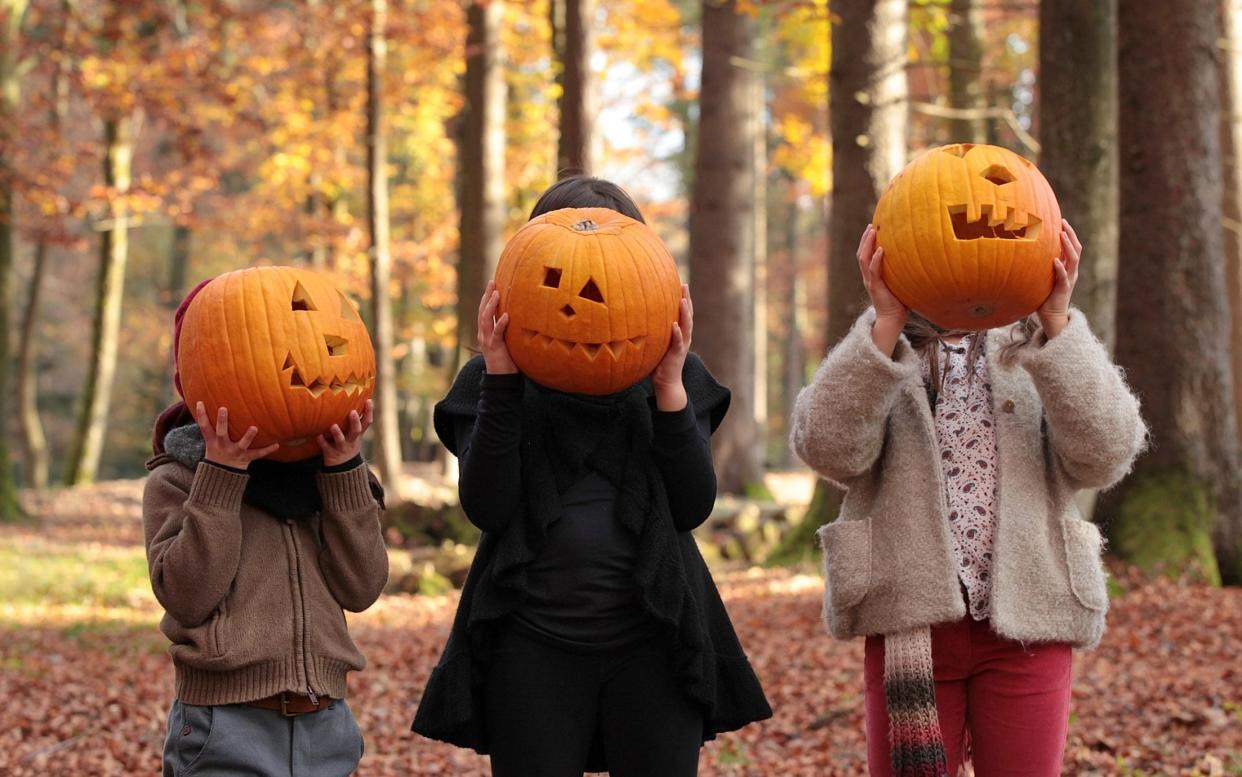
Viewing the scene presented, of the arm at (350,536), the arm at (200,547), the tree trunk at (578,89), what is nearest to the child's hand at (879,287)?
the arm at (350,536)

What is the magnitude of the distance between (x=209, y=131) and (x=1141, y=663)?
32.1m

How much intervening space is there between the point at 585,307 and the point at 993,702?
1.67 m

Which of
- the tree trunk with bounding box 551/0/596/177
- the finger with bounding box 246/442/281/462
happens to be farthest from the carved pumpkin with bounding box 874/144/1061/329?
the tree trunk with bounding box 551/0/596/177

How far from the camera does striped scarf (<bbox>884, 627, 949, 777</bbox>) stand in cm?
362

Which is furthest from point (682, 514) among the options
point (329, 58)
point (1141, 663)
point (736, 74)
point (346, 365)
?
point (329, 58)

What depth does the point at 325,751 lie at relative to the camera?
381cm

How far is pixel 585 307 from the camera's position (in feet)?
11.6

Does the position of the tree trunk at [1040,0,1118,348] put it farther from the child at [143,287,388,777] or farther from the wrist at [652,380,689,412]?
the child at [143,287,388,777]

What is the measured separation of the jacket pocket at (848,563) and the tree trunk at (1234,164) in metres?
11.1

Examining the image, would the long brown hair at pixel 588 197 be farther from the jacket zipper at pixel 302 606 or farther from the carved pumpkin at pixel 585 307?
the jacket zipper at pixel 302 606

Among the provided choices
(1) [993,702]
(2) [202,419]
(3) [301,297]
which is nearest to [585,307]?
(3) [301,297]

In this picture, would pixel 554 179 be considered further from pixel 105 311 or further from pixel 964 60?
pixel 105 311

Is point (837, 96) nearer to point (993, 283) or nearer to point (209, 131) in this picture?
point (993, 283)

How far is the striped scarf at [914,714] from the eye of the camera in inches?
143
